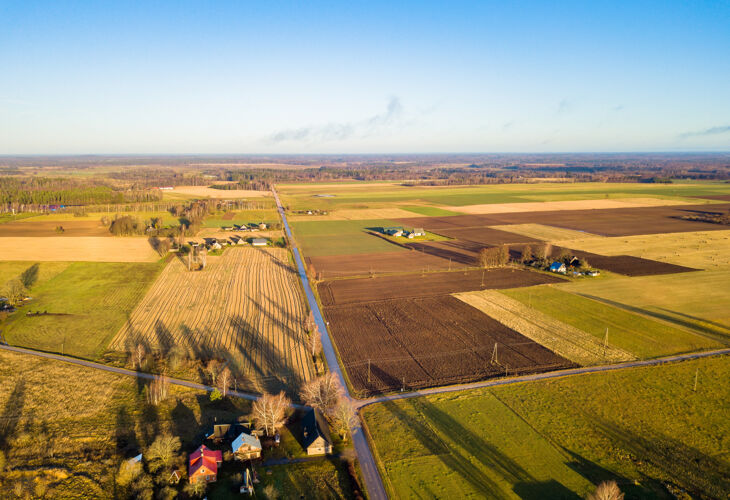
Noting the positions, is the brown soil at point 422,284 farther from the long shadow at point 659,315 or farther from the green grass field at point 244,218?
the green grass field at point 244,218

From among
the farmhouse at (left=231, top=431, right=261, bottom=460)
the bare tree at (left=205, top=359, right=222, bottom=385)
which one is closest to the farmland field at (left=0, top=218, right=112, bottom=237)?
the bare tree at (left=205, top=359, right=222, bottom=385)

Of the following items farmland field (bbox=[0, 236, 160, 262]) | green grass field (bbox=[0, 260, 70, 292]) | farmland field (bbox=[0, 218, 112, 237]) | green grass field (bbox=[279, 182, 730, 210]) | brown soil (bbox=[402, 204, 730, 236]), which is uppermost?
green grass field (bbox=[279, 182, 730, 210])

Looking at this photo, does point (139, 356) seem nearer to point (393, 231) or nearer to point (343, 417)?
point (343, 417)

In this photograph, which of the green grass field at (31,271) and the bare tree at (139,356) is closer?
the bare tree at (139,356)

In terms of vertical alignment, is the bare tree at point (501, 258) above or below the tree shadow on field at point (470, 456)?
above

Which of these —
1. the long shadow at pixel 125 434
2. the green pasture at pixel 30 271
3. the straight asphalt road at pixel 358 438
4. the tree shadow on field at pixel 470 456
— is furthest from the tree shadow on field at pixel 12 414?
the green pasture at pixel 30 271

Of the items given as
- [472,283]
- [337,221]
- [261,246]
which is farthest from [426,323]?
[337,221]

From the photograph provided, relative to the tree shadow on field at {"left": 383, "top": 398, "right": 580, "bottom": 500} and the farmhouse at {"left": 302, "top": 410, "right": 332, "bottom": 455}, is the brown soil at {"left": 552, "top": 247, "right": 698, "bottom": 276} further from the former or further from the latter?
the farmhouse at {"left": 302, "top": 410, "right": 332, "bottom": 455}
